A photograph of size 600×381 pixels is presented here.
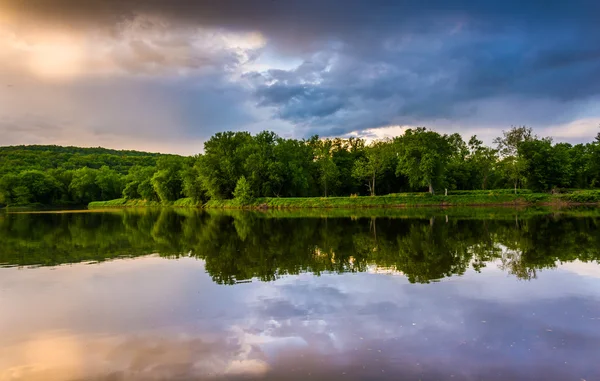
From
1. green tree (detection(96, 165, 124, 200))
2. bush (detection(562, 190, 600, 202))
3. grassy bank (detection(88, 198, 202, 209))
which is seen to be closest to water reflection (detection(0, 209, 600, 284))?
bush (detection(562, 190, 600, 202))

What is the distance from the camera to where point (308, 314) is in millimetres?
11641

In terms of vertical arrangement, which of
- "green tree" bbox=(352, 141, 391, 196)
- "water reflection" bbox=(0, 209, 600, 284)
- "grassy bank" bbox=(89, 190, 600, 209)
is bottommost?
"water reflection" bbox=(0, 209, 600, 284)

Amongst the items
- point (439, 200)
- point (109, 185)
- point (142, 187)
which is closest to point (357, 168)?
point (439, 200)

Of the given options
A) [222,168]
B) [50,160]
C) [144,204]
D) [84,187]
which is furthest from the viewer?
[50,160]

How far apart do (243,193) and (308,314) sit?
69.0m

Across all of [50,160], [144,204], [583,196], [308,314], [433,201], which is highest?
[50,160]

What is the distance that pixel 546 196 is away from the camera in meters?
66.4

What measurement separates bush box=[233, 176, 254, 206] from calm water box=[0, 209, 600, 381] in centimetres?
5610

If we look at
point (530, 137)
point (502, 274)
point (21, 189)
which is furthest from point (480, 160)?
point (21, 189)

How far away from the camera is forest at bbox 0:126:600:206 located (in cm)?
7575

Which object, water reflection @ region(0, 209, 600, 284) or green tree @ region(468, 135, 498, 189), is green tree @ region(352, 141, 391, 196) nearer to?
green tree @ region(468, 135, 498, 189)

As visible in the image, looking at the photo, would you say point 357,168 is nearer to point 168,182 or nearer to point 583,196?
point 583,196

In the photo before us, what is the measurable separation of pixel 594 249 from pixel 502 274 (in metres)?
9.98

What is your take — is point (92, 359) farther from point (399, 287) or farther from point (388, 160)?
point (388, 160)
